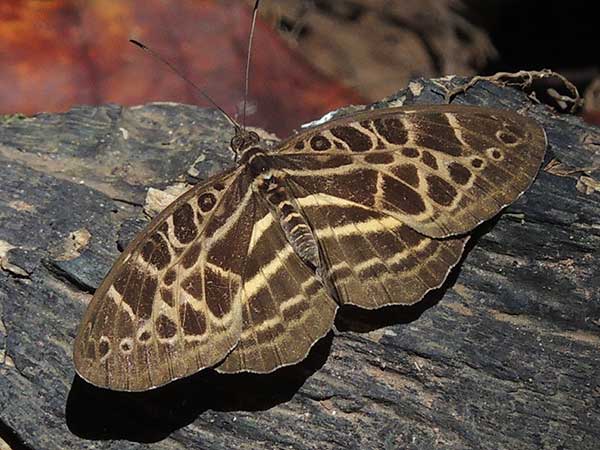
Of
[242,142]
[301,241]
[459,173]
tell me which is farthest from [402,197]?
[242,142]

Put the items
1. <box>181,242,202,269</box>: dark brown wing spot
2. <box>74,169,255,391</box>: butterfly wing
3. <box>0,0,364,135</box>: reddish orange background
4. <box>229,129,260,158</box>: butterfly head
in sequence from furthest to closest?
<box>0,0,364,135</box>: reddish orange background < <box>229,129,260,158</box>: butterfly head < <box>181,242,202,269</box>: dark brown wing spot < <box>74,169,255,391</box>: butterfly wing

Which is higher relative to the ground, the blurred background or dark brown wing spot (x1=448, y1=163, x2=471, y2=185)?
dark brown wing spot (x1=448, y1=163, x2=471, y2=185)

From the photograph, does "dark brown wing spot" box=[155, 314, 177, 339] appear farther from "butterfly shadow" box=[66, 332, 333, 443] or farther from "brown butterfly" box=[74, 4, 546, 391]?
"butterfly shadow" box=[66, 332, 333, 443]

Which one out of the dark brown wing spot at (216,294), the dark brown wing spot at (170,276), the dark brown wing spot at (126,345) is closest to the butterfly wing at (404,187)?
the dark brown wing spot at (216,294)

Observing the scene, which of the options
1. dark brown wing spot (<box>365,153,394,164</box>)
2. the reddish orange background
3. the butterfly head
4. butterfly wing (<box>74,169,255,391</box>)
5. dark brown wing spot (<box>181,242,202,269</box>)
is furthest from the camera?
the reddish orange background

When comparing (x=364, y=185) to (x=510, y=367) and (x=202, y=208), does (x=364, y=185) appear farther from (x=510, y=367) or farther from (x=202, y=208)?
(x=510, y=367)

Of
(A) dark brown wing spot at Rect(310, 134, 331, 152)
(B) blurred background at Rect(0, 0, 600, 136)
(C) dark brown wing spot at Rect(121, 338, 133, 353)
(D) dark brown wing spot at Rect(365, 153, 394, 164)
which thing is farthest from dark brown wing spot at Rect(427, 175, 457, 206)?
(B) blurred background at Rect(0, 0, 600, 136)

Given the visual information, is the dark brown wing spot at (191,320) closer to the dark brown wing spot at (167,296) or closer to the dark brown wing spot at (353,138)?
the dark brown wing spot at (167,296)

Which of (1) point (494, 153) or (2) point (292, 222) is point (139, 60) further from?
(1) point (494, 153)

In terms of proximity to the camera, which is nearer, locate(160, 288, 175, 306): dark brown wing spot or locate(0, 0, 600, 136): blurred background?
locate(160, 288, 175, 306): dark brown wing spot
